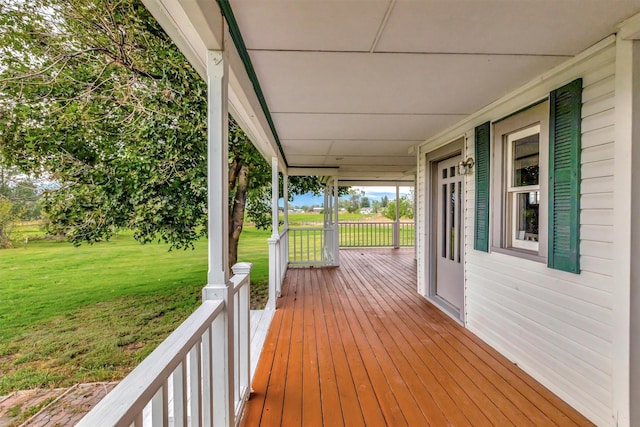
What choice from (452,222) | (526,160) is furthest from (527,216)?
(452,222)

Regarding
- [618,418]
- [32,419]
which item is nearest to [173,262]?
[32,419]

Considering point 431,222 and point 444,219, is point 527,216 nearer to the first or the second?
point 444,219

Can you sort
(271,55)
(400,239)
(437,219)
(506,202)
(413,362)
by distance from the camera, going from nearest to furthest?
(271,55) < (413,362) < (506,202) < (437,219) < (400,239)

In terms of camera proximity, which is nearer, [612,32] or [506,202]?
[612,32]

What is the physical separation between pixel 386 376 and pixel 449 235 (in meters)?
2.17

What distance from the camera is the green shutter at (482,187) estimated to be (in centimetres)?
286

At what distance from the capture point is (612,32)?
5.32 feet

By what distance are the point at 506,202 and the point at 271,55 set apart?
2.45 m

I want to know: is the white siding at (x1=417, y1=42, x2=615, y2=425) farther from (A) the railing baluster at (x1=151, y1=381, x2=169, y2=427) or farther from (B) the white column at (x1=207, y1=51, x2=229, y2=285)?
(A) the railing baluster at (x1=151, y1=381, x2=169, y2=427)

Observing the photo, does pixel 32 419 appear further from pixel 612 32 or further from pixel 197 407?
pixel 612 32

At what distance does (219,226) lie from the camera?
139 cm

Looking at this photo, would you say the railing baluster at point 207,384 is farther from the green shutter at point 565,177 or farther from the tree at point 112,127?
the tree at point 112,127

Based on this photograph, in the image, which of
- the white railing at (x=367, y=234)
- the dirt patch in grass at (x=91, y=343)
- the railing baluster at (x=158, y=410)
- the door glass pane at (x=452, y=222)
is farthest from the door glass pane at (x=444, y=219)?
the white railing at (x=367, y=234)

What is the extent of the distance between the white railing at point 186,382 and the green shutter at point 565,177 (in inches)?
87.1
